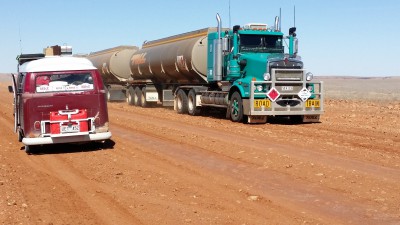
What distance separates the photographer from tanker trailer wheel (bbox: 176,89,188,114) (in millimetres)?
23862

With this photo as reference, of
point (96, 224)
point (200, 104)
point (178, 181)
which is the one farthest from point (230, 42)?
point (96, 224)

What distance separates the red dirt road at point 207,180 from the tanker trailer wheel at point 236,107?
3.92 metres

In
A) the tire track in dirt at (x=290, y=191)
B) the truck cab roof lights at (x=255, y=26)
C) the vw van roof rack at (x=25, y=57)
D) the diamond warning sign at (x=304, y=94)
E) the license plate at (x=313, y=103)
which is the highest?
the truck cab roof lights at (x=255, y=26)

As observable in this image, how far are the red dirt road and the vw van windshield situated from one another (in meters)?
1.46

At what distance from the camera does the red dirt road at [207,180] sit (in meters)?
6.59

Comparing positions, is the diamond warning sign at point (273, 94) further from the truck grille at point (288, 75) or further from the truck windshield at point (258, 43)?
→ the truck windshield at point (258, 43)

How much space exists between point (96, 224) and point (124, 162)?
4.26m

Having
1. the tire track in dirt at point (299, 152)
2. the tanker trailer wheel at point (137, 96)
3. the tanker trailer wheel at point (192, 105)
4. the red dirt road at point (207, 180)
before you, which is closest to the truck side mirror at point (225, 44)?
the tanker trailer wheel at point (192, 105)

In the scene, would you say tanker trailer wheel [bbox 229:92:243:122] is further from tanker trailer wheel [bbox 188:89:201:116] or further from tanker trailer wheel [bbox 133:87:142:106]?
tanker trailer wheel [bbox 133:87:142:106]

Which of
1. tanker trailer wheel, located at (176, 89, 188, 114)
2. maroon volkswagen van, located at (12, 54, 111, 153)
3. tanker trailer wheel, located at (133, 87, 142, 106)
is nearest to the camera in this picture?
maroon volkswagen van, located at (12, 54, 111, 153)

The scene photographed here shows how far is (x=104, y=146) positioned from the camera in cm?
1288

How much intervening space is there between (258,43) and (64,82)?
931cm

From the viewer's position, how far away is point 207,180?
859cm

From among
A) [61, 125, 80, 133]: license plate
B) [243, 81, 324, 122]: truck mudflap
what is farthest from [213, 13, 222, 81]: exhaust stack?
[61, 125, 80, 133]: license plate
